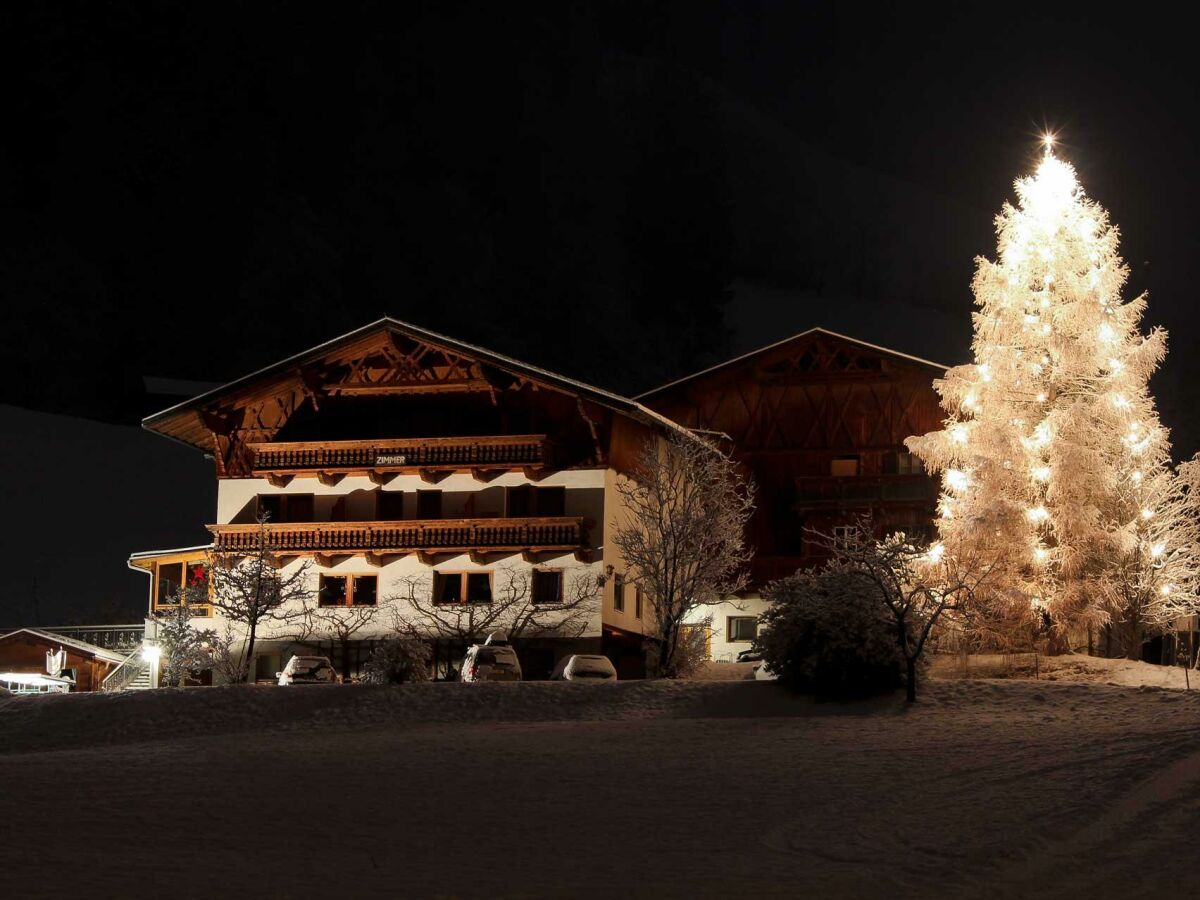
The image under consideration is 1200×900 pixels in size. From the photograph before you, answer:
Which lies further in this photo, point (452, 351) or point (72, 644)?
point (72, 644)

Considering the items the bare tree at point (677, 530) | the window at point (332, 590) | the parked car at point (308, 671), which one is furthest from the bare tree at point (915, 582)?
the window at point (332, 590)

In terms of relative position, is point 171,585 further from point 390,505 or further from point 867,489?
point 867,489

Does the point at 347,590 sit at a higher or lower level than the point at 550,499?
lower

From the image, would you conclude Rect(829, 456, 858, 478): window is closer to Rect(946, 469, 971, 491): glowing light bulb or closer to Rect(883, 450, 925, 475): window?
Rect(883, 450, 925, 475): window

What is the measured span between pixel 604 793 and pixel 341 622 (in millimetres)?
30630

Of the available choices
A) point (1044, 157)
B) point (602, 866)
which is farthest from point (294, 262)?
point (602, 866)

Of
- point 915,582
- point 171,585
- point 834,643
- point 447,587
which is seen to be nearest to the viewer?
point 834,643

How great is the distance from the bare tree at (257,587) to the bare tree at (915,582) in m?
17.8

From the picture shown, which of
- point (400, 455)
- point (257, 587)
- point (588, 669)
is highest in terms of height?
point (400, 455)

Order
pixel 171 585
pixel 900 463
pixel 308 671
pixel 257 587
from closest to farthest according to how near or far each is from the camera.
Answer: pixel 308 671 < pixel 257 587 < pixel 900 463 < pixel 171 585

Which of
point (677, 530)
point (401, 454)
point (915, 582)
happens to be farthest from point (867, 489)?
point (915, 582)

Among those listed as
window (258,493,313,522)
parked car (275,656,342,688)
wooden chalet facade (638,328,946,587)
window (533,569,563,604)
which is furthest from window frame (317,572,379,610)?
wooden chalet facade (638,328,946,587)

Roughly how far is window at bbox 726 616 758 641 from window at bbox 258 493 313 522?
1632 centimetres

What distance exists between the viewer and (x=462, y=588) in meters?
55.1
